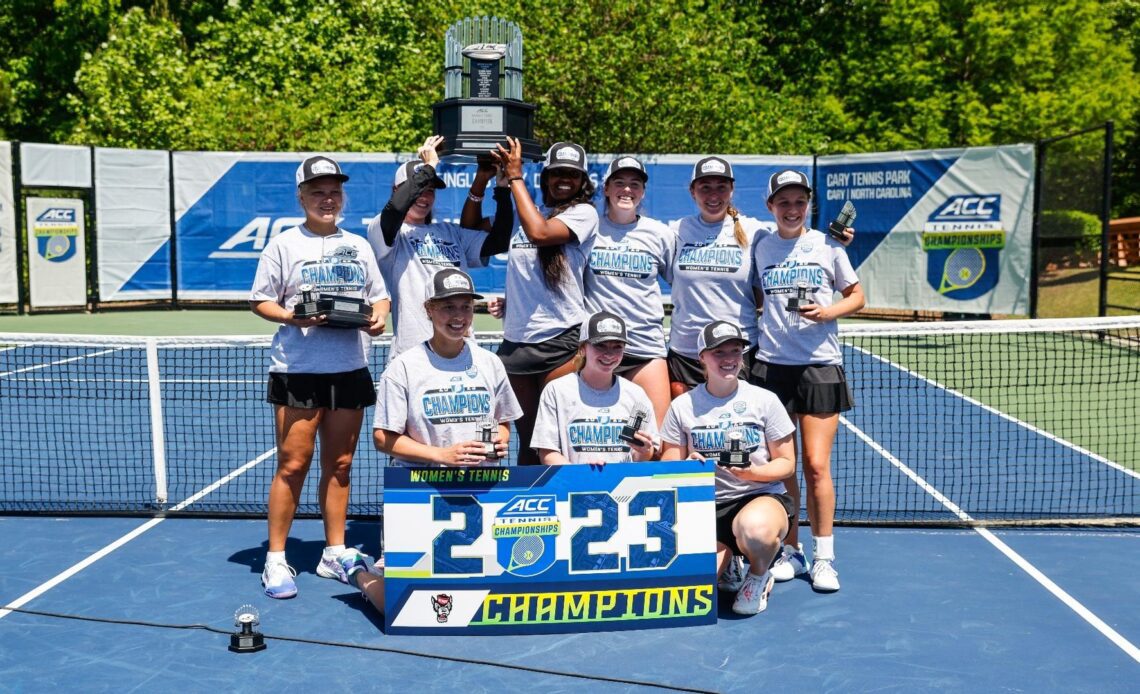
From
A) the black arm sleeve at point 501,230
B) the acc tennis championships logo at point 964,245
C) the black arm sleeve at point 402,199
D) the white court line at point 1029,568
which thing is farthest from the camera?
the acc tennis championships logo at point 964,245

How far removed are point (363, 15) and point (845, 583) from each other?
29738 mm

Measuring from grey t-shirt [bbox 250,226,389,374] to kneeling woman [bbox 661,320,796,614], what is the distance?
187cm

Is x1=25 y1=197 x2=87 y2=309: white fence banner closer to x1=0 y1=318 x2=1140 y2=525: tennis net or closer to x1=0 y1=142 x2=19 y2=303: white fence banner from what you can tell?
x1=0 y1=142 x2=19 y2=303: white fence banner

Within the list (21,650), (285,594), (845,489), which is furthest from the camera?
(845,489)

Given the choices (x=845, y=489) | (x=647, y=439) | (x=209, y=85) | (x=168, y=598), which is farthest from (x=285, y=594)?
(x=209, y=85)

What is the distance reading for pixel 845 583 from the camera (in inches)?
255

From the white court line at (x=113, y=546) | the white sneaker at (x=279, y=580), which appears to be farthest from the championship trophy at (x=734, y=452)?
the white court line at (x=113, y=546)

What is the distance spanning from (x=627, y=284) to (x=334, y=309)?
1.67m

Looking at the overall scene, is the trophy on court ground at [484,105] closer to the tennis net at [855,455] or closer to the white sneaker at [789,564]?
the tennis net at [855,455]

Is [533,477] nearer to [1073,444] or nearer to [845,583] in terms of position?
[845,583]

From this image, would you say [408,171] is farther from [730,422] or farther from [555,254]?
[730,422]

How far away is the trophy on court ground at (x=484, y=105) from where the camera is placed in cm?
638

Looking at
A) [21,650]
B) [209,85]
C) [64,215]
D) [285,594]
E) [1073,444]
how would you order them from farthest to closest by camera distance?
[209,85] < [64,215] < [1073,444] < [285,594] < [21,650]

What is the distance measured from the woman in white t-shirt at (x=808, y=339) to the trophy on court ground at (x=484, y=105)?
1.52 metres
